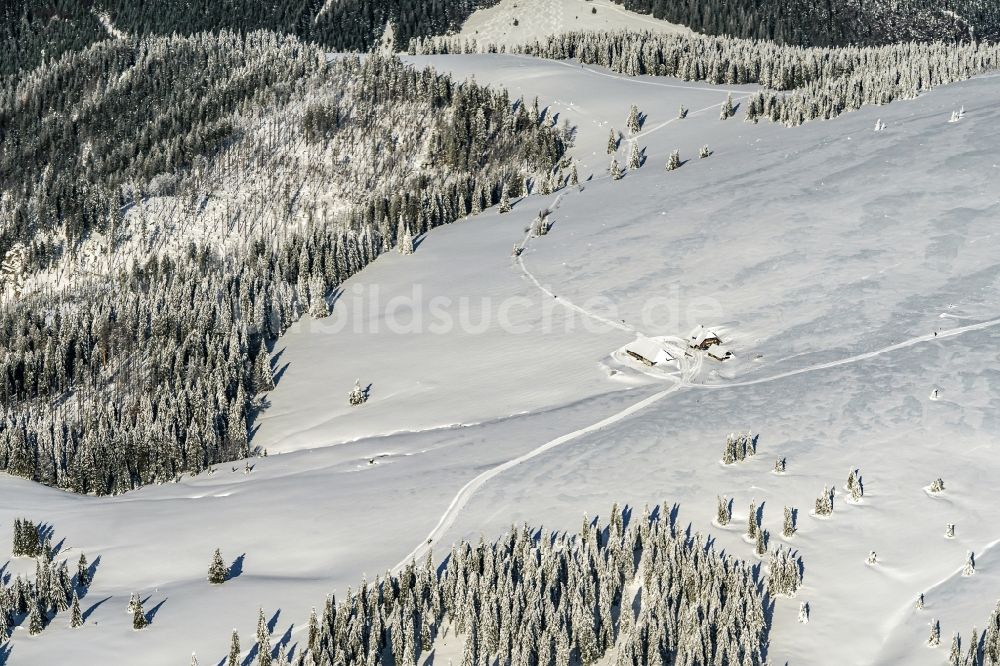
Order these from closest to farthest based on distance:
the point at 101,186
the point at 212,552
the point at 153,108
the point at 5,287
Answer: the point at 212,552, the point at 5,287, the point at 101,186, the point at 153,108

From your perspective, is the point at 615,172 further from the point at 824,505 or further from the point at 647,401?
the point at 824,505

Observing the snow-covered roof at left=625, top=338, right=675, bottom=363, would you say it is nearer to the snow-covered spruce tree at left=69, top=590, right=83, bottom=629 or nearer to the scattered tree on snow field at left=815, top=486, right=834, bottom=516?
the scattered tree on snow field at left=815, top=486, right=834, bottom=516

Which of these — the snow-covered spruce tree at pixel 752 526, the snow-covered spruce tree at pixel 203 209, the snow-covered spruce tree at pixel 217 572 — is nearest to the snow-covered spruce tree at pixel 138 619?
the snow-covered spruce tree at pixel 217 572

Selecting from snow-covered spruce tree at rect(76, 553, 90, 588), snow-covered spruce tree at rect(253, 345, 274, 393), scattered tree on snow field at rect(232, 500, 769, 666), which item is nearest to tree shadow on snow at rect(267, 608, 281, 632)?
scattered tree on snow field at rect(232, 500, 769, 666)

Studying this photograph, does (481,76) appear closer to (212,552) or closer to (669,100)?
(669,100)

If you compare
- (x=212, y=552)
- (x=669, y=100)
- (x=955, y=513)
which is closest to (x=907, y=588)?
(x=955, y=513)
